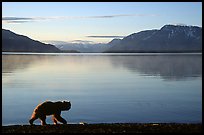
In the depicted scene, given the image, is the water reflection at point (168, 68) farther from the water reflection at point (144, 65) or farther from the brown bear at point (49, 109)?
the brown bear at point (49, 109)

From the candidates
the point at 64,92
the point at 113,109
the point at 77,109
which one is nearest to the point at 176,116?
the point at 113,109

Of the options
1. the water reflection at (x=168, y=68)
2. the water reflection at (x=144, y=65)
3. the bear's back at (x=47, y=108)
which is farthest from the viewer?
the water reflection at (x=144, y=65)

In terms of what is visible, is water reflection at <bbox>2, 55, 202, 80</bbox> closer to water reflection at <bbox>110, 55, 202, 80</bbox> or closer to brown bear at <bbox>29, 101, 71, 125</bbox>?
water reflection at <bbox>110, 55, 202, 80</bbox>

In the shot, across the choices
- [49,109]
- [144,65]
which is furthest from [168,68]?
[49,109]

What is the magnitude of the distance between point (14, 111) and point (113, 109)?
202 inches

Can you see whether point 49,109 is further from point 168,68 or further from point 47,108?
point 168,68

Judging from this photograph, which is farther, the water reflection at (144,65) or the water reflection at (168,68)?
the water reflection at (144,65)

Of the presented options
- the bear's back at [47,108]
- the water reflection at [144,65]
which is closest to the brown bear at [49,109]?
the bear's back at [47,108]

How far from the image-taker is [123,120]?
1452 centimetres

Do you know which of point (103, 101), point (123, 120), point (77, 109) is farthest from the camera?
point (103, 101)

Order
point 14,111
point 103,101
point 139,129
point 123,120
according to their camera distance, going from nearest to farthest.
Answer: point 139,129
point 123,120
point 14,111
point 103,101

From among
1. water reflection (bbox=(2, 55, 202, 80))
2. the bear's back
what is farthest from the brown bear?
water reflection (bbox=(2, 55, 202, 80))

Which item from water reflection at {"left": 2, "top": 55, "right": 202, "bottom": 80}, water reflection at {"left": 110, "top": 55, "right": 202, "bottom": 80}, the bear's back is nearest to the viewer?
the bear's back

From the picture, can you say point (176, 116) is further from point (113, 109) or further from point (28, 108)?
point (28, 108)
